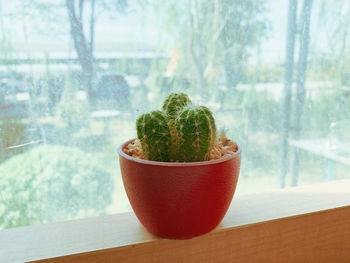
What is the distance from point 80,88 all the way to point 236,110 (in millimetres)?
467

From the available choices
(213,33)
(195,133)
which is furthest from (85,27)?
(195,133)

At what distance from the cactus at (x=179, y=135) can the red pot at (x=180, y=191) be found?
0.02 m

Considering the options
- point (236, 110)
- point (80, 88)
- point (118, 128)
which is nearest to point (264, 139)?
point (236, 110)

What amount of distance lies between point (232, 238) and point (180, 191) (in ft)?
0.67

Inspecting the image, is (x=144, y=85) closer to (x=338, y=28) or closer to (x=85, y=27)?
(x=85, y=27)

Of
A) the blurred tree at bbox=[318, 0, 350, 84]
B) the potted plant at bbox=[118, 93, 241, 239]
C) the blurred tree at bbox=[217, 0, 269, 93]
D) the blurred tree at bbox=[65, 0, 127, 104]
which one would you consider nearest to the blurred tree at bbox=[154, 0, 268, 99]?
the blurred tree at bbox=[217, 0, 269, 93]

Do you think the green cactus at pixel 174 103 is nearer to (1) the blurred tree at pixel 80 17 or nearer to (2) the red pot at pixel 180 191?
(2) the red pot at pixel 180 191

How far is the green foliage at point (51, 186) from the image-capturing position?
0.72 m

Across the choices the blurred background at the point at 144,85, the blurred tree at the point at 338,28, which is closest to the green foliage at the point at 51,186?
the blurred background at the point at 144,85

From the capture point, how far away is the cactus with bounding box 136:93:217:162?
0.44 m

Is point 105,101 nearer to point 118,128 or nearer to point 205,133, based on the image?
point 118,128

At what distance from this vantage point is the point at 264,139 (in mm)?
920

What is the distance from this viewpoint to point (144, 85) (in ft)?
2.60

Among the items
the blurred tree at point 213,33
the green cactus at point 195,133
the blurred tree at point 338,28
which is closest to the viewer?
the green cactus at point 195,133
